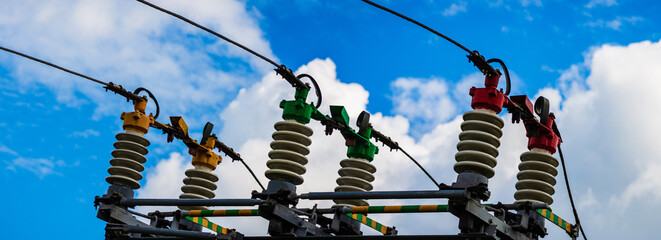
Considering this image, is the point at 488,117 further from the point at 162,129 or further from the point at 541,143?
the point at 162,129

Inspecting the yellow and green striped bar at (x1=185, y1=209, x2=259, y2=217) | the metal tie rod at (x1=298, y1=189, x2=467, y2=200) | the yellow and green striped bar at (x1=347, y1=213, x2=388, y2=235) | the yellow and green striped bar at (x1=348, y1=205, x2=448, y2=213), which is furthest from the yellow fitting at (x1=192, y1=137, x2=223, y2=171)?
the yellow and green striped bar at (x1=348, y1=205, x2=448, y2=213)

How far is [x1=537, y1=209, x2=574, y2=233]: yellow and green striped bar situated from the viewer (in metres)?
11.1

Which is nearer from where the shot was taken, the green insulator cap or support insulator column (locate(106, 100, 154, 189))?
the green insulator cap

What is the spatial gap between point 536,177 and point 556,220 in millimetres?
557

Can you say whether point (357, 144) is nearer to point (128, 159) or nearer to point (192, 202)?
point (192, 202)

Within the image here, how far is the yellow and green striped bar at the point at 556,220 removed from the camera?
11.1 metres

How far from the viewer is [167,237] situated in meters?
12.6

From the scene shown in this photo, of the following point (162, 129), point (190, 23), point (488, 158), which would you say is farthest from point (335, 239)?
point (162, 129)

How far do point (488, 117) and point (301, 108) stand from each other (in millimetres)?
2724

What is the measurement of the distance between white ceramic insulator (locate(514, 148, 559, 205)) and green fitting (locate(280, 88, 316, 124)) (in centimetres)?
286

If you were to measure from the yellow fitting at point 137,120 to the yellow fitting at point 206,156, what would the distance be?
997 millimetres

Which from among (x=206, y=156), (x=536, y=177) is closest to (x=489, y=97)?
(x=536, y=177)

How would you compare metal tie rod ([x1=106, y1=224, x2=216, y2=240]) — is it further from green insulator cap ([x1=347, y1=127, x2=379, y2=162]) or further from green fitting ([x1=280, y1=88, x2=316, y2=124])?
green insulator cap ([x1=347, y1=127, x2=379, y2=162])

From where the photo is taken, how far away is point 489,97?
11.0m
